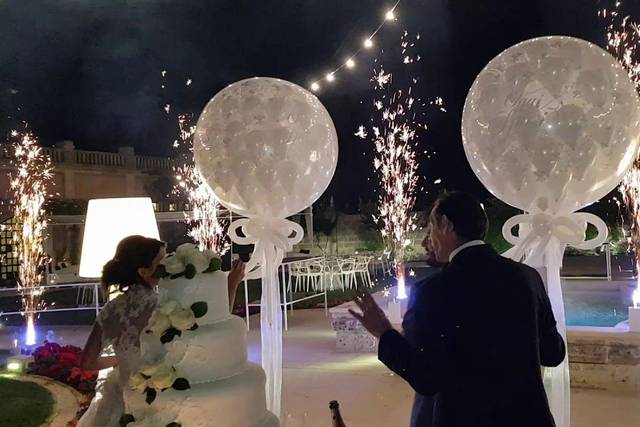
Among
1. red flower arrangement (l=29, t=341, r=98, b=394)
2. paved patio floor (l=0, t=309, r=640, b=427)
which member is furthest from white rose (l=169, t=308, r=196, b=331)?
red flower arrangement (l=29, t=341, r=98, b=394)

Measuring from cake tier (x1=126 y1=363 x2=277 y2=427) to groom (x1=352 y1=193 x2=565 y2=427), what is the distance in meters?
0.45

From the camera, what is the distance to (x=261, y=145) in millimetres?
3354

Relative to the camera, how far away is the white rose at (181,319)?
6.03 feet

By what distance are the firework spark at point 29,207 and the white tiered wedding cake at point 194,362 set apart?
31.7ft

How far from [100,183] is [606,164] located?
67.1 feet

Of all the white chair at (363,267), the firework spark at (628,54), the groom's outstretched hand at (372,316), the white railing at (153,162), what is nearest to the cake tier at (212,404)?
the groom's outstretched hand at (372,316)

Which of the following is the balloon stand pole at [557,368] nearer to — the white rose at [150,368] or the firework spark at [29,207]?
the white rose at [150,368]

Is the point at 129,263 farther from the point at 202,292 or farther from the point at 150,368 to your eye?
the point at 150,368

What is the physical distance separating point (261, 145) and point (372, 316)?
1.64 meters

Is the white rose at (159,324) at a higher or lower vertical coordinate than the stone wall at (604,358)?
higher

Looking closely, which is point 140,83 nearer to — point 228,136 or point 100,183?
point 100,183

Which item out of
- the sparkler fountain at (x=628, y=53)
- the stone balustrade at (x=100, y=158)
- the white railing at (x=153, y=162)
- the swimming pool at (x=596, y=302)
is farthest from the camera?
the white railing at (x=153, y=162)

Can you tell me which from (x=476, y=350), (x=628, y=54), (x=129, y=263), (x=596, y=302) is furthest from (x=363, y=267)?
(x=476, y=350)

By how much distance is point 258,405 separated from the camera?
2084mm
